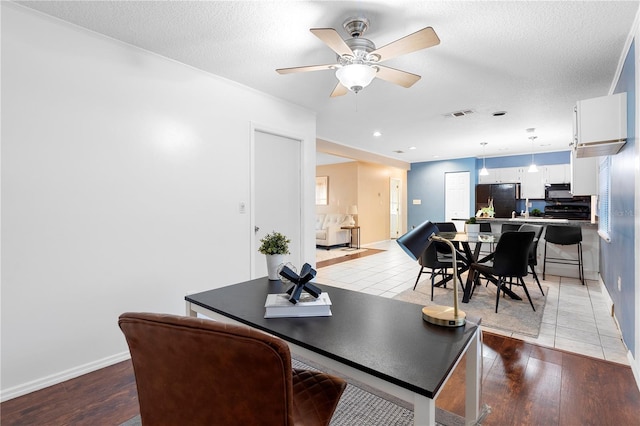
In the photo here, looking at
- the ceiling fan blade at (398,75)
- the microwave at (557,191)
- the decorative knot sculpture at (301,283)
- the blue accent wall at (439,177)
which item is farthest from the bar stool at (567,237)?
the decorative knot sculpture at (301,283)

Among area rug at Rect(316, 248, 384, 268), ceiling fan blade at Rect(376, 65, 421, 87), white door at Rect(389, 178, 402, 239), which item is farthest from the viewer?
white door at Rect(389, 178, 402, 239)

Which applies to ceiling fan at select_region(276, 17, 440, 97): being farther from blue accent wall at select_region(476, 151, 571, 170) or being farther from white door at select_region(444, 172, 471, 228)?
blue accent wall at select_region(476, 151, 571, 170)

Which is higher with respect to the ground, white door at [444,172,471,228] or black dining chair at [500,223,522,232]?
white door at [444,172,471,228]

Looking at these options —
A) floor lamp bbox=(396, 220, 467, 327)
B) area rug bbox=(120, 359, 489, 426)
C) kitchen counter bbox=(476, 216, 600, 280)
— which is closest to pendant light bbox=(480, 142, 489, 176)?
kitchen counter bbox=(476, 216, 600, 280)

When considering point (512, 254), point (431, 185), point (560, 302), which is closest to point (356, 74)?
point (512, 254)

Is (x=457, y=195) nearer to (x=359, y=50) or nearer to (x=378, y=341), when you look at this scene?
(x=359, y=50)

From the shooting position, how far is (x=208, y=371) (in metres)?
0.76

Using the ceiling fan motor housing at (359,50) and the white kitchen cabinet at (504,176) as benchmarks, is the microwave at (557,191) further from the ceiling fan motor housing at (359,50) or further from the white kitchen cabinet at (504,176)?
the ceiling fan motor housing at (359,50)

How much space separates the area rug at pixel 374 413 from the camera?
5.65 ft

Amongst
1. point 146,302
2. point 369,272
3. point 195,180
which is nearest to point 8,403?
point 146,302

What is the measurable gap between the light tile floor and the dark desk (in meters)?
1.91

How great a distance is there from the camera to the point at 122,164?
7.92ft

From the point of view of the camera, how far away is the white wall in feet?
6.52

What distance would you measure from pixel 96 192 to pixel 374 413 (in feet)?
7.67
